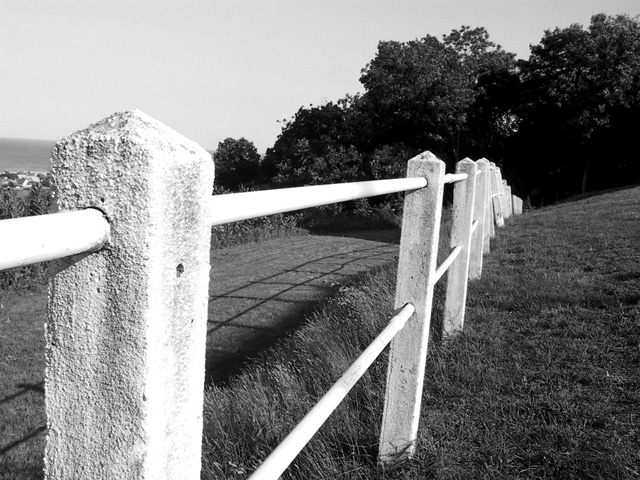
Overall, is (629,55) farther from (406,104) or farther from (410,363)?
(410,363)

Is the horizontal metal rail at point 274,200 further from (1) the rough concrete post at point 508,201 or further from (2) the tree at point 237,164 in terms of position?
(2) the tree at point 237,164

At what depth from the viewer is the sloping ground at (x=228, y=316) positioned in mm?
4832

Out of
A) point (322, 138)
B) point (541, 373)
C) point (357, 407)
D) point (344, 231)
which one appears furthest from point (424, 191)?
point (322, 138)

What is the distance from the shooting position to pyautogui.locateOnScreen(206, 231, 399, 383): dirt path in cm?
669

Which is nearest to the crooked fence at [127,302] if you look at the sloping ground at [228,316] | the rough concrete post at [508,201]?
the sloping ground at [228,316]

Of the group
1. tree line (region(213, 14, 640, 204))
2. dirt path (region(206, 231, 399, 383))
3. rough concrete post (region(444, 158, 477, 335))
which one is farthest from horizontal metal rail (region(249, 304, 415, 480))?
tree line (region(213, 14, 640, 204))

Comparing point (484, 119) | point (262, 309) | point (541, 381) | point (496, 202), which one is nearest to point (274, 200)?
point (541, 381)

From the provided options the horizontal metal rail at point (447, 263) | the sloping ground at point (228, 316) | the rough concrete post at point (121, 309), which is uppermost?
the rough concrete post at point (121, 309)

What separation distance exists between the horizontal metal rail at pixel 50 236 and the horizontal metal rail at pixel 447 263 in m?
2.08

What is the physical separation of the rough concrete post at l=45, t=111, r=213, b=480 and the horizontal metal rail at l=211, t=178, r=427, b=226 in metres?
0.16

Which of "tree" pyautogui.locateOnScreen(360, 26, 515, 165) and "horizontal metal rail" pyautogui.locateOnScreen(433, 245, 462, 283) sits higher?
"tree" pyautogui.locateOnScreen(360, 26, 515, 165)

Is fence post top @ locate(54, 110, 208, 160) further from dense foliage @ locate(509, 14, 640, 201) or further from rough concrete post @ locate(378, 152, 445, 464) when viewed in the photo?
dense foliage @ locate(509, 14, 640, 201)

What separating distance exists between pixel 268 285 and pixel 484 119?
19090 millimetres

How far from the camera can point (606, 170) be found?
2645 centimetres
